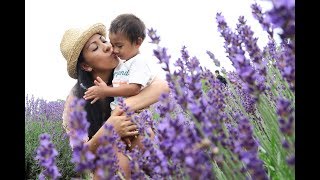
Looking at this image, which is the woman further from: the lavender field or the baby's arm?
the lavender field

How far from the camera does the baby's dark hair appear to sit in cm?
334

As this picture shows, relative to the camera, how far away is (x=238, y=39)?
1647 mm

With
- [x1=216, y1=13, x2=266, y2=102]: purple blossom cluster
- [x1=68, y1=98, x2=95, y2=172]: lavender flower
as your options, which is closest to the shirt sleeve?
[x1=216, y1=13, x2=266, y2=102]: purple blossom cluster

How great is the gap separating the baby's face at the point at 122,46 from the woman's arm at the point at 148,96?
0.29m

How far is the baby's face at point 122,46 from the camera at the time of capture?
329cm

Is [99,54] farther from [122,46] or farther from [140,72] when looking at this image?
[140,72]

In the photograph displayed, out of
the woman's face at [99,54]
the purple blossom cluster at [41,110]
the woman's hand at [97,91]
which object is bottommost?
the purple blossom cluster at [41,110]

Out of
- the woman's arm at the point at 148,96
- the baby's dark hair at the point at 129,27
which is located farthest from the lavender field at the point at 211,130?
the baby's dark hair at the point at 129,27

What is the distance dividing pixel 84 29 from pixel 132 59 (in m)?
0.44

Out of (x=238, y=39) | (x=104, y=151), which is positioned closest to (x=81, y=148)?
(x=104, y=151)

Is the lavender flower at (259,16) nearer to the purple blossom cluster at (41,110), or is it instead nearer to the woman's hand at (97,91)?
the woman's hand at (97,91)

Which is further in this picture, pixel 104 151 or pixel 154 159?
pixel 154 159

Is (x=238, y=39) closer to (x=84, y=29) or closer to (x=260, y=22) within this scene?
(x=260, y=22)
